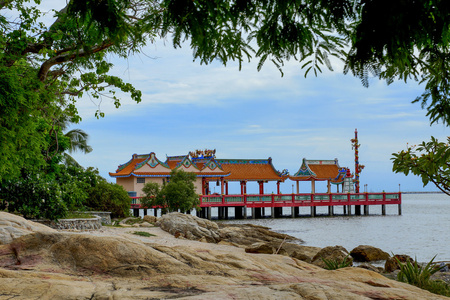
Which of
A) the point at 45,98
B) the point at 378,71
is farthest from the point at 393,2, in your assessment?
Answer: the point at 45,98

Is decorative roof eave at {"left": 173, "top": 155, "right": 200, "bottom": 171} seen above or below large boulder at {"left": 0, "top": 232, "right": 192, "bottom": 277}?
above

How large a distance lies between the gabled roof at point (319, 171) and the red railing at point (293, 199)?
3.11m

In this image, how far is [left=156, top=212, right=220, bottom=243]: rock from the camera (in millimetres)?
22062

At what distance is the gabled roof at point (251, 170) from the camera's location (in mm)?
48500

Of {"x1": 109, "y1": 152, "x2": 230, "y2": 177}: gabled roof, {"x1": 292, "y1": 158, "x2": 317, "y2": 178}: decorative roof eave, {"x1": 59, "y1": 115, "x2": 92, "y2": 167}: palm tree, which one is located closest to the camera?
{"x1": 59, "y1": 115, "x2": 92, "y2": 167}: palm tree

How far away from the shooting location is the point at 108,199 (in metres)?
27.5

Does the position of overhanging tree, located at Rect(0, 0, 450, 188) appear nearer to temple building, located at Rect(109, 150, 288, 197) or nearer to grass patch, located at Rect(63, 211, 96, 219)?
grass patch, located at Rect(63, 211, 96, 219)

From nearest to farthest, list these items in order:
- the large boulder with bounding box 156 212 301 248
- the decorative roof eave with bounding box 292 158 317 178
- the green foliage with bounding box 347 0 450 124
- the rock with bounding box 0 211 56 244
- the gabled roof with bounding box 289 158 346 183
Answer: the green foliage with bounding box 347 0 450 124 < the rock with bounding box 0 211 56 244 < the large boulder with bounding box 156 212 301 248 < the decorative roof eave with bounding box 292 158 317 178 < the gabled roof with bounding box 289 158 346 183

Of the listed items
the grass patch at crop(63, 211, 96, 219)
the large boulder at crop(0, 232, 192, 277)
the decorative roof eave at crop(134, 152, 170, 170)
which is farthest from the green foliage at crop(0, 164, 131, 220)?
the decorative roof eave at crop(134, 152, 170, 170)

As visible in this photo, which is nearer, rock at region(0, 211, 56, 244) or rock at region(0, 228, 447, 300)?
rock at region(0, 228, 447, 300)

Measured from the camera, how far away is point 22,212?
16.0 metres

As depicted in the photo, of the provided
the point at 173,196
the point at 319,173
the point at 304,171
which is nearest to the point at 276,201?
the point at 304,171

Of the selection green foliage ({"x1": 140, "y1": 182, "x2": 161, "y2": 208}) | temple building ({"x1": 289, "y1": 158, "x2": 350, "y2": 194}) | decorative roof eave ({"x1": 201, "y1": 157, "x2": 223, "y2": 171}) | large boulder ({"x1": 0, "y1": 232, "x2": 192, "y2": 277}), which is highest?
decorative roof eave ({"x1": 201, "y1": 157, "x2": 223, "y2": 171})

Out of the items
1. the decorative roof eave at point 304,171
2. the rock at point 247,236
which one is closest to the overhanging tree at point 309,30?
the rock at point 247,236
